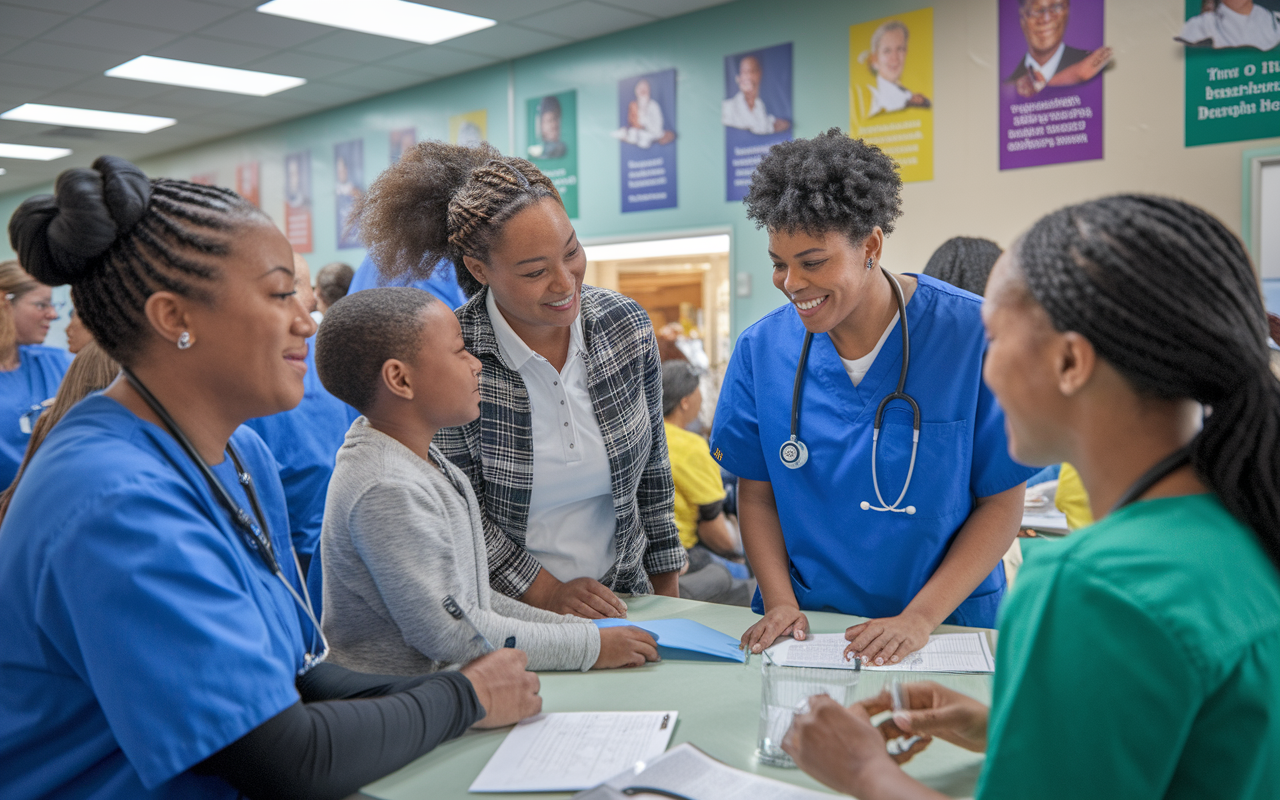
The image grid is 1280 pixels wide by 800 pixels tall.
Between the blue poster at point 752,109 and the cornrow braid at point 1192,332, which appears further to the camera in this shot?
the blue poster at point 752,109

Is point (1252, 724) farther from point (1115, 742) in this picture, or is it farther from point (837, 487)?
point (837, 487)

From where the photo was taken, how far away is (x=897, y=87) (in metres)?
4.21

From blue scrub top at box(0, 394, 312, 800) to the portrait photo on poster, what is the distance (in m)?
6.33

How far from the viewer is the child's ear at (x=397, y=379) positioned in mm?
1340

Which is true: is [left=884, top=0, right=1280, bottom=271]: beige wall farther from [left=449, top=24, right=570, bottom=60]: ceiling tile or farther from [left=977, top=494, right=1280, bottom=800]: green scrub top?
[left=977, top=494, right=1280, bottom=800]: green scrub top

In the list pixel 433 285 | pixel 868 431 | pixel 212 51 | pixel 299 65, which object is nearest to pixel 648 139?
pixel 299 65

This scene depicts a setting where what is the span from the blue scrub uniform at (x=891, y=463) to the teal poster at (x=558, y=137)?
430 cm

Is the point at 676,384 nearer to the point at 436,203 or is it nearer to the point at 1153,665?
the point at 436,203

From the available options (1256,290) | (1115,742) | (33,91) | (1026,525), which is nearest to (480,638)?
(1115,742)

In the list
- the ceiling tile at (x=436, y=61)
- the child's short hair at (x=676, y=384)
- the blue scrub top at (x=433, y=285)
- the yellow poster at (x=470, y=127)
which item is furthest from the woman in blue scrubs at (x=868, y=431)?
the yellow poster at (x=470, y=127)

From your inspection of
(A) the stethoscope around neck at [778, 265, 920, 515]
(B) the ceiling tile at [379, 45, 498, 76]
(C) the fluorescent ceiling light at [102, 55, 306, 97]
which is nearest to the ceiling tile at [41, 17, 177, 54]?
(C) the fluorescent ceiling light at [102, 55, 306, 97]

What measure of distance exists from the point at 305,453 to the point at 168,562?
68.7 inches

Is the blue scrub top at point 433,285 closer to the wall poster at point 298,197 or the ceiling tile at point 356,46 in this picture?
the ceiling tile at point 356,46

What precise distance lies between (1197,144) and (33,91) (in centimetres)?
738
